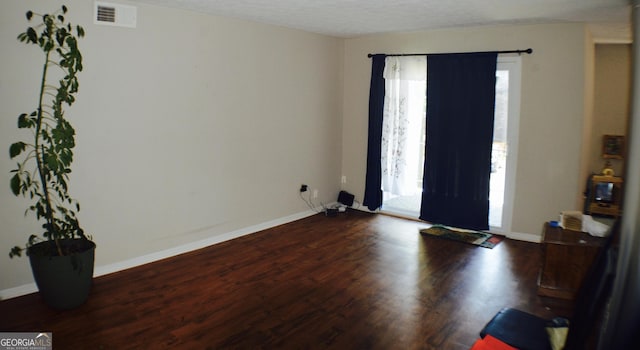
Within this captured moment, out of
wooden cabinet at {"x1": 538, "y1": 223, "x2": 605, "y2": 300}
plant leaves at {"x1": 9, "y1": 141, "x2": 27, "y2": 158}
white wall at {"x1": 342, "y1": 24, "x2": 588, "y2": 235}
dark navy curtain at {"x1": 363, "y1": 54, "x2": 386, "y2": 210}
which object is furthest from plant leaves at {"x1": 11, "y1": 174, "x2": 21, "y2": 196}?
white wall at {"x1": 342, "y1": 24, "x2": 588, "y2": 235}

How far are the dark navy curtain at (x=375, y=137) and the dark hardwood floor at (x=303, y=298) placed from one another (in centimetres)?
117

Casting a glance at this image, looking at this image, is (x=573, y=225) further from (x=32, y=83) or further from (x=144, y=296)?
(x=32, y=83)

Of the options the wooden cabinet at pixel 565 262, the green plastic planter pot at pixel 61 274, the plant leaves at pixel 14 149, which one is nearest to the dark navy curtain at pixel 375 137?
the wooden cabinet at pixel 565 262

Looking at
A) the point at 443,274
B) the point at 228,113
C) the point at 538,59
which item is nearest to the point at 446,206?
the point at 443,274

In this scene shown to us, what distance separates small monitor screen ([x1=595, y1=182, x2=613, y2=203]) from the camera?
17.5 ft

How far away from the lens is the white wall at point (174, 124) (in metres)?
3.09

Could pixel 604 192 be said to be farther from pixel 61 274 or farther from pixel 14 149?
pixel 14 149

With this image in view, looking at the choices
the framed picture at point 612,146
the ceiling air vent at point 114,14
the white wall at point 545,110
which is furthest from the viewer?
the framed picture at point 612,146

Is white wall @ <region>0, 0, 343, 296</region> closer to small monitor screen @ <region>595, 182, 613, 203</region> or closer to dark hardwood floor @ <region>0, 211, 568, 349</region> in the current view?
dark hardwood floor @ <region>0, 211, 568, 349</region>

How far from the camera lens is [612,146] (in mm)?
5715

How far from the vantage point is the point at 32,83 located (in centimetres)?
305

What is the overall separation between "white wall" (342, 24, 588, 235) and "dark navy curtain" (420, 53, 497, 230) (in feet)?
0.78

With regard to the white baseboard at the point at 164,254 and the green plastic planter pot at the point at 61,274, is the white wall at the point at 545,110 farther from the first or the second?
the green plastic planter pot at the point at 61,274

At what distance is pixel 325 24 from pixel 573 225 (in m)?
3.07
